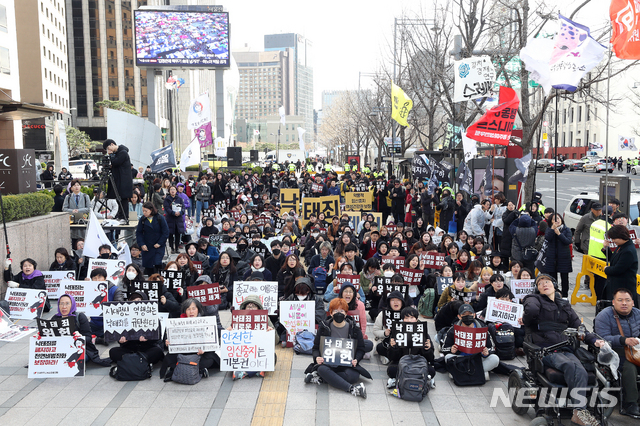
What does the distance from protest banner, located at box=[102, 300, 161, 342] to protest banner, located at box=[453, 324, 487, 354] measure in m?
4.41

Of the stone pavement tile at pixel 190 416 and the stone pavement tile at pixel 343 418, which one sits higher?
the stone pavement tile at pixel 190 416

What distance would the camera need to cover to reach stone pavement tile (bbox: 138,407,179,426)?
658 cm

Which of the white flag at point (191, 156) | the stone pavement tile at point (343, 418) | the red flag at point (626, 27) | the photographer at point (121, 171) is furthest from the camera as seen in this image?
the white flag at point (191, 156)

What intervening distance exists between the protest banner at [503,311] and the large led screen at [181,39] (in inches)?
1736

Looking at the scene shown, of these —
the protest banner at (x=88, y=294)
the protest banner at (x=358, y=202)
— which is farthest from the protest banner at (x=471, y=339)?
the protest banner at (x=358, y=202)

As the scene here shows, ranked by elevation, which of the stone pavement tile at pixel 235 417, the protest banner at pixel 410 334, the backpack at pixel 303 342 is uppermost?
the protest banner at pixel 410 334

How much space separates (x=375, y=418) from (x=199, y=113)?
2202cm

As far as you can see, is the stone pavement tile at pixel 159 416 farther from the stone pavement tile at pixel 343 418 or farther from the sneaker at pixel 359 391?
the sneaker at pixel 359 391

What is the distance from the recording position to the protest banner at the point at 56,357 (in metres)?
7.85

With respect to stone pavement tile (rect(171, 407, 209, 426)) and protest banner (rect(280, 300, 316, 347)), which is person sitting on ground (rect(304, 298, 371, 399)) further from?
stone pavement tile (rect(171, 407, 209, 426))

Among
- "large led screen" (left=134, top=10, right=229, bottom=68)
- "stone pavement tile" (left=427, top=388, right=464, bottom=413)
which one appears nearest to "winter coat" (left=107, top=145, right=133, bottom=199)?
"stone pavement tile" (left=427, top=388, right=464, bottom=413)

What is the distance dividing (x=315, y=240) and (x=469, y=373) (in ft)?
23.7

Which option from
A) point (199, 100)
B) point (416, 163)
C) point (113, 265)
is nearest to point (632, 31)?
point (113, 265)

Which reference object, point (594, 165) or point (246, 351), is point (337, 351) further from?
point (594, 165)
